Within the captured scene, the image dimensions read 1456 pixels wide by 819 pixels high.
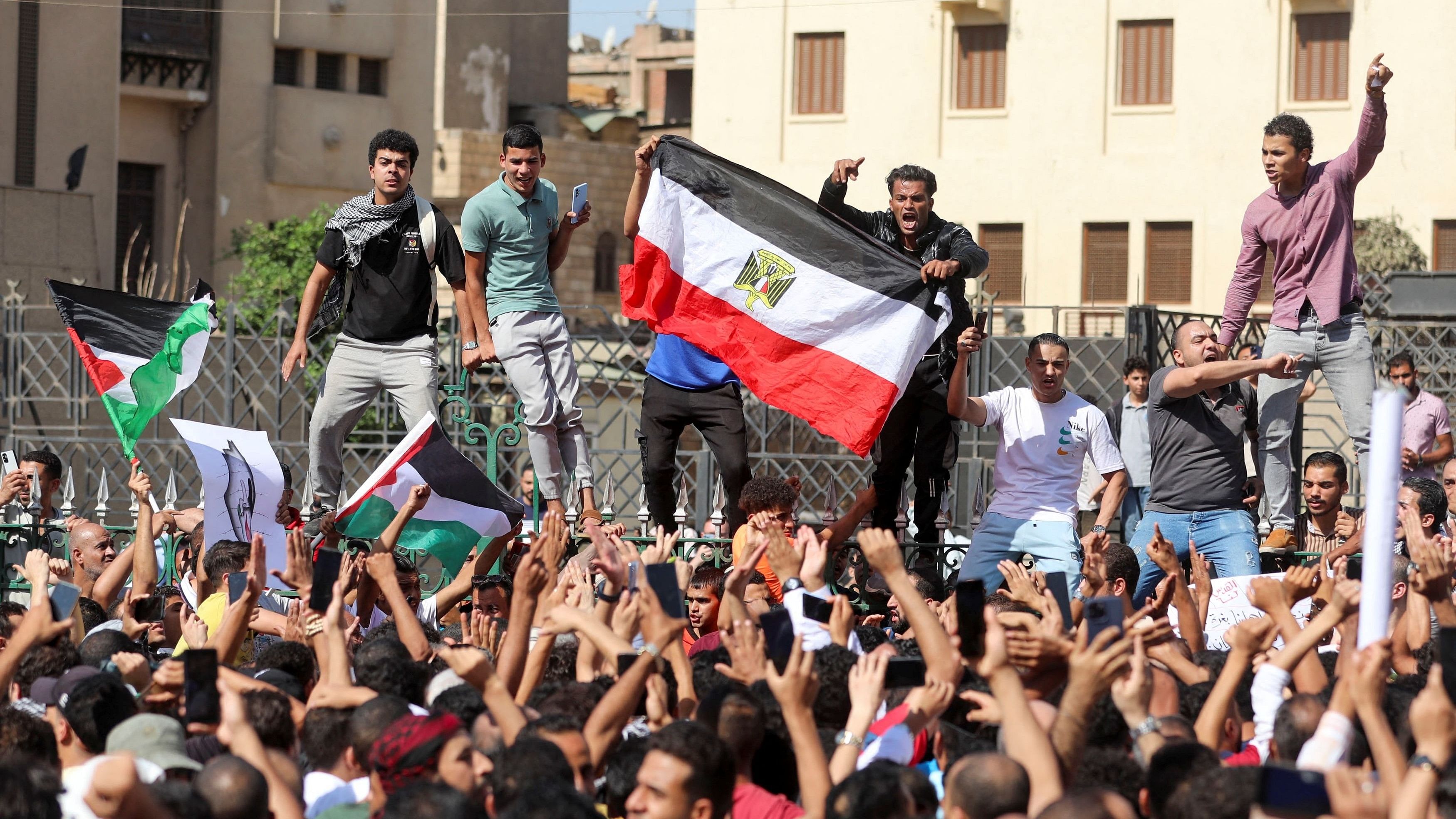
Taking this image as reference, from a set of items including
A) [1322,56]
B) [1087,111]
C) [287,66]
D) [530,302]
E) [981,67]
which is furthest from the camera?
[287,66]

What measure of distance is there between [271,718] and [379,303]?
4.60 metres

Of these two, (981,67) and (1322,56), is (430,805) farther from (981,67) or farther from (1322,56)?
(981,67)

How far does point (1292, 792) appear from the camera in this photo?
3.73 metres

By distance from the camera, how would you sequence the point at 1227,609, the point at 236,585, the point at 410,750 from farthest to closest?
1. the point at 1227,609
2. the point at 236,585
3. the point at 410,750

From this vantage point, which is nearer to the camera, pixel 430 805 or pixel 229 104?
pixel 430 805

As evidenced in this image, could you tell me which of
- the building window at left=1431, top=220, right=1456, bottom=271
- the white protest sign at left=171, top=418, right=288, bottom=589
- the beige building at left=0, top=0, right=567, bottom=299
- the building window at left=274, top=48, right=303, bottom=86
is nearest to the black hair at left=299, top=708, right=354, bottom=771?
the white protest sign at left=171, top=418, right=288, bottom=589

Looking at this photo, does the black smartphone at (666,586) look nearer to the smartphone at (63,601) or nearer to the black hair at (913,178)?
the smartphone at (63,601)

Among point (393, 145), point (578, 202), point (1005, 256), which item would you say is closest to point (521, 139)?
point (578, 202)

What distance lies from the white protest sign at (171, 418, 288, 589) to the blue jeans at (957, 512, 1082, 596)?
3.21 metres

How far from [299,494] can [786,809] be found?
15717mm

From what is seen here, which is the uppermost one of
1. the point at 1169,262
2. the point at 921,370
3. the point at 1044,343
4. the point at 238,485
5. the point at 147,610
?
the point at 1169,262

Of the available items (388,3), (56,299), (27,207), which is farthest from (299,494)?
(388,3)

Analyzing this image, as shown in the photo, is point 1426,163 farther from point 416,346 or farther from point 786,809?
point 786,809

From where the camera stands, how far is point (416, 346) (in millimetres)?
9578
